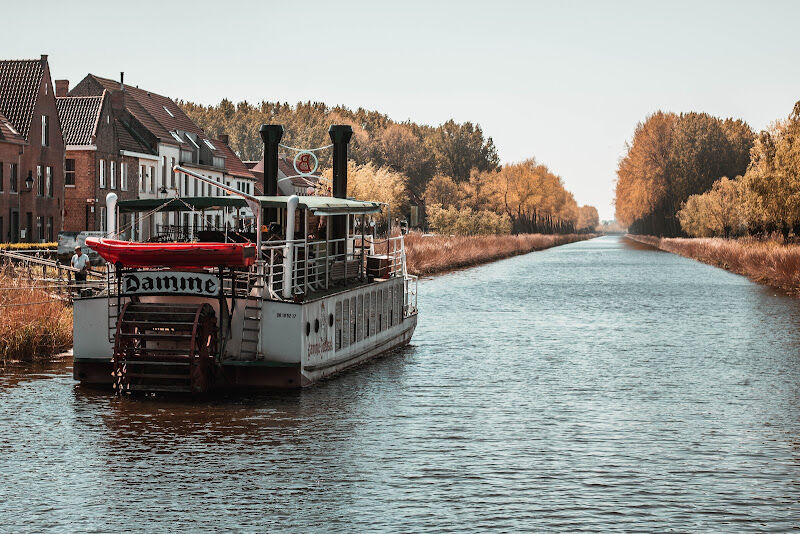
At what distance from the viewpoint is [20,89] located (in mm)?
72375

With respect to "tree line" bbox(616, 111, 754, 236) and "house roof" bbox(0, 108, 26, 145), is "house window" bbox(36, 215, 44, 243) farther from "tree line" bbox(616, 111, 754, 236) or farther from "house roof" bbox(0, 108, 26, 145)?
"tree line" bbox(616, 111, 754, 236)

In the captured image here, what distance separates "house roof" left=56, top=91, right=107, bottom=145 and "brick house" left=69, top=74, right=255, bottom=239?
1695 mm

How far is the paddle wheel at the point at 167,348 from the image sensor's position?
73.0 feet

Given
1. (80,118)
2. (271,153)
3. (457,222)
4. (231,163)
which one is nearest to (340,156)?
(271,153)

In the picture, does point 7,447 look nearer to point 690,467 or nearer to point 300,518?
point 300,518

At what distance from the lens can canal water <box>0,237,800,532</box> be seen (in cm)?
1470

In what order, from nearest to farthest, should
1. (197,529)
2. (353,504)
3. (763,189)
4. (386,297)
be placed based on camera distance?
(197,529)
(353,504)
(386,297)
(763,189)

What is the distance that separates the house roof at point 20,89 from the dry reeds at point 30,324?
42.9 metres

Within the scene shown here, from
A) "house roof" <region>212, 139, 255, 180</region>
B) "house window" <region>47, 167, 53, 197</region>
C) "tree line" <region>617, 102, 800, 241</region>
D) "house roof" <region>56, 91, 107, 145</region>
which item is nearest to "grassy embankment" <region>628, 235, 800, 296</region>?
"tree line" <region>617, 102, 800, 241</region>

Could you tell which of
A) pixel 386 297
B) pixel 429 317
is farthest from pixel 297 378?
pixel 429 317

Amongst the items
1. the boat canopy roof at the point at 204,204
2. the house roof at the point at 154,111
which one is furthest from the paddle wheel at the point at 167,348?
the house roof at the point at 154,111

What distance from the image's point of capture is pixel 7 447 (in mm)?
18516

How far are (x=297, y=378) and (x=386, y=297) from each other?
853cm

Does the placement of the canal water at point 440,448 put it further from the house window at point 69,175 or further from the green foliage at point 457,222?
the green foliage at point 457,222
